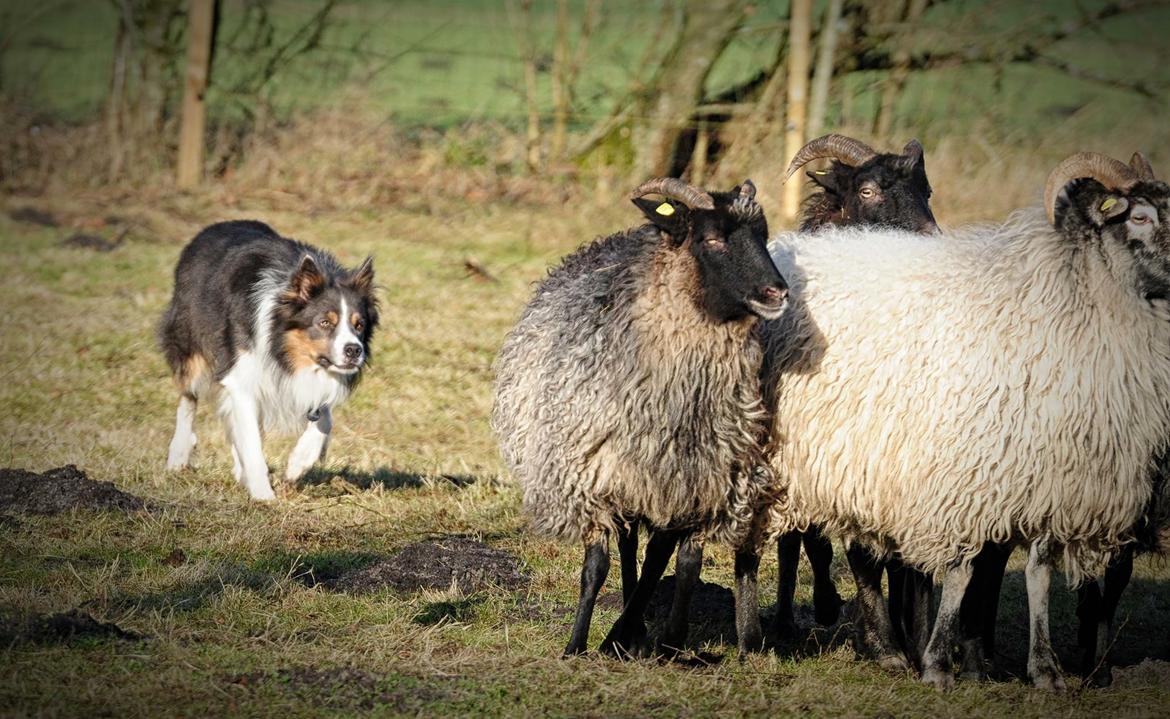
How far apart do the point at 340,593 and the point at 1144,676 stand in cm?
354

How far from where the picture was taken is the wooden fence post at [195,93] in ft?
50.9

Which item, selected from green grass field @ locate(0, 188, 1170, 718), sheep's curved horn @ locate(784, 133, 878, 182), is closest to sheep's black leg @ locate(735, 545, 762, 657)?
green grass field @ locate(0, 188, 1170, 718)

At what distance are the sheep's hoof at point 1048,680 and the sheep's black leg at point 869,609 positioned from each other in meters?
0.67

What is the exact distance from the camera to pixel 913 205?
23.8 ft

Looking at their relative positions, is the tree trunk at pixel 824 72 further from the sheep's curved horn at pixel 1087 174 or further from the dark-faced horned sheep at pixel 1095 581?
the sheep's curved horn at pixel 1087 174

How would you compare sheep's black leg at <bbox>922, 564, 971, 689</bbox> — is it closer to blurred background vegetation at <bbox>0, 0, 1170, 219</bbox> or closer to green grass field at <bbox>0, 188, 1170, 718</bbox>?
green grass field at <bbox>0, 188, 1170, 718</bbox>

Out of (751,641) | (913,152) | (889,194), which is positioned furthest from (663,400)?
(913,152)

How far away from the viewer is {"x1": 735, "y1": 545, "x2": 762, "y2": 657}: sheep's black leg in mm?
6121

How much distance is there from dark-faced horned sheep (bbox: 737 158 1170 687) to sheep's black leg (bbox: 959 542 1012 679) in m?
0.20

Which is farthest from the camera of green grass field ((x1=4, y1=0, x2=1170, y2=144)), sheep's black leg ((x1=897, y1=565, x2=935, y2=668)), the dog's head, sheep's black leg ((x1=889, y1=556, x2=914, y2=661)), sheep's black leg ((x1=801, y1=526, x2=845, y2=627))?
green grass field ((x1=4, y1=0, x2=1170, y2=144))

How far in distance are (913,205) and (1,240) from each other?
10.4 m

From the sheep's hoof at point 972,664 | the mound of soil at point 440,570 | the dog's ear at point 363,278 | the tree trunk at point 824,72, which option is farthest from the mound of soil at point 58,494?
the tree trunk at point 824,72

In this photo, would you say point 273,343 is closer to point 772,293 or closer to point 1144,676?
point 772,293

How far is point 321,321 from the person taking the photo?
26.7ft
